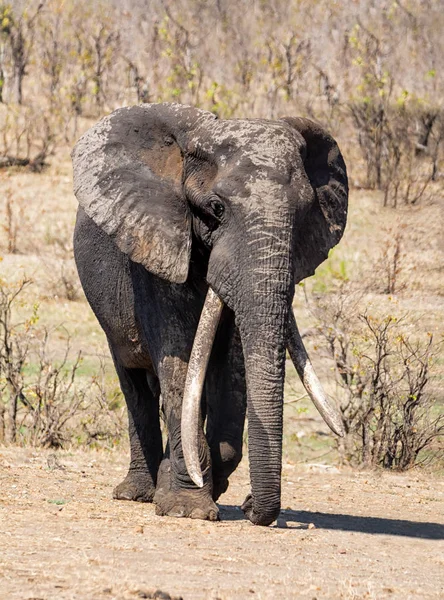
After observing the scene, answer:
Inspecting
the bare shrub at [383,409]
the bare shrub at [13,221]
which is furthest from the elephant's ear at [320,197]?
the bare shrub at [13,221]

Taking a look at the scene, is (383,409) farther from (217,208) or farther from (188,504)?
(217,208)

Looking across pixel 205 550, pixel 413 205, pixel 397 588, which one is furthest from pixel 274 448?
pixel 413 205

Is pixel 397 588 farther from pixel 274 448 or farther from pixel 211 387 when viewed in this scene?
pixel 211 387

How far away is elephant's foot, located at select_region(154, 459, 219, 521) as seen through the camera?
7.08 metres

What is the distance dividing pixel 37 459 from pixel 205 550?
4312 millimetres

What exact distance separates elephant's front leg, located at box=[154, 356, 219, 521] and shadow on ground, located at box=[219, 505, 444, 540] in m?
0.30

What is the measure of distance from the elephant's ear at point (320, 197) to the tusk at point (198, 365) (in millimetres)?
737

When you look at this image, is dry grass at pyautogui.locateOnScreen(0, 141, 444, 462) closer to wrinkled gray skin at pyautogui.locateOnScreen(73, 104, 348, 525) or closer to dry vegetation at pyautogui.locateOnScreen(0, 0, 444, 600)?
dry vegetation at pyautogui.locateOnScreen(0, 0, 444, 600)

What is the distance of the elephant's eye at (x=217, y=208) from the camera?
261 inches

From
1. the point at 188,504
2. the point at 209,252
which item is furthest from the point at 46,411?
the point at 209,252

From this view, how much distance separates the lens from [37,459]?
32.9ft

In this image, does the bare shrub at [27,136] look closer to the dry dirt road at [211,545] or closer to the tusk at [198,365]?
the dry dirt road at [211,545]

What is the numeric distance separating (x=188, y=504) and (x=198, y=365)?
3.05ft

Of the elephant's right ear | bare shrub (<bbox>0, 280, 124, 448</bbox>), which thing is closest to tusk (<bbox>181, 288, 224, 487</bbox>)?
the elephant's right ear
